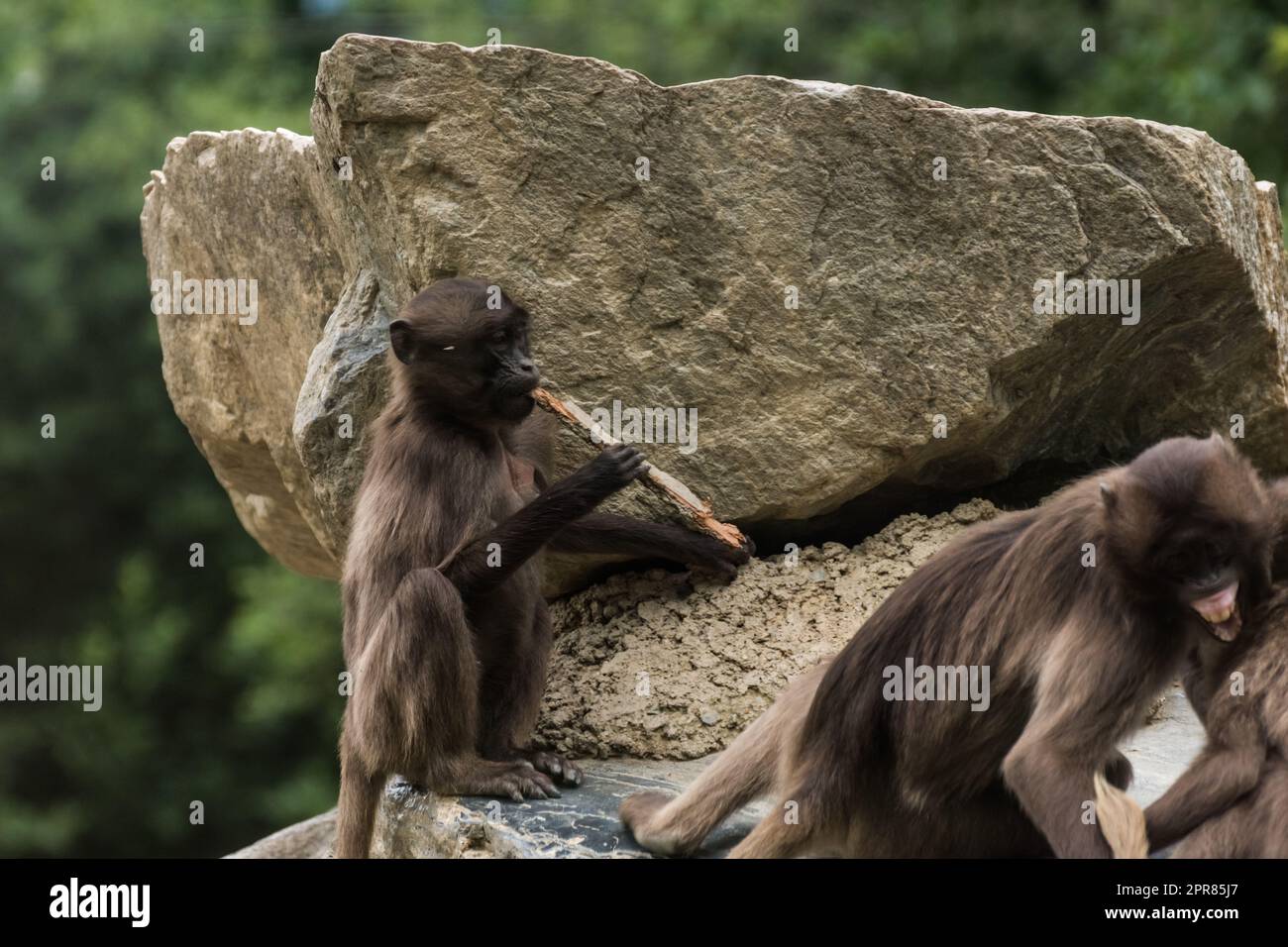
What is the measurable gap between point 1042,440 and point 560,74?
2501mm

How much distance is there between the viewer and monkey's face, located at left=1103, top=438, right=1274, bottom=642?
445 cm

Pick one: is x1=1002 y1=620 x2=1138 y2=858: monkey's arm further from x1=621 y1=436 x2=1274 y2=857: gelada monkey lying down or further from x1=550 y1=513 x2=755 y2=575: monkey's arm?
x1=550 y1=513 x2=755 y2=575: monkey's arm

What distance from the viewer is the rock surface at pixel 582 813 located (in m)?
5.43

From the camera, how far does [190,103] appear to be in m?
20.6

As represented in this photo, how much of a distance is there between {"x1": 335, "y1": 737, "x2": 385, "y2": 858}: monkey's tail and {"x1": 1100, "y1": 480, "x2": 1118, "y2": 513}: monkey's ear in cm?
282

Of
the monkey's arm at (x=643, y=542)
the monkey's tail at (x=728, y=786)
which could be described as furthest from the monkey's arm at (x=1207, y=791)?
the monkey's arm at (x=643, y=542)

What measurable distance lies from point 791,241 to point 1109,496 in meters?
2.18

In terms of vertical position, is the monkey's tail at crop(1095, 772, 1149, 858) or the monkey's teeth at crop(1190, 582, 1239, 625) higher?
the monkey's teeth at crop(1190, 582, 1239, 625)

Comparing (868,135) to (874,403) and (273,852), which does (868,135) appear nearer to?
(874,403)

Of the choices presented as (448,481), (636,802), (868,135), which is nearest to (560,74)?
(868,135)

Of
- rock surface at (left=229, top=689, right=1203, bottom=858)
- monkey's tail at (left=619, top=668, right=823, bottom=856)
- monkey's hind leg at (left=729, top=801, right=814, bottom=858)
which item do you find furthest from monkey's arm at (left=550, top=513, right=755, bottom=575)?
monkey's hind leg at (left=729, top=801, right=814, bottom=858)

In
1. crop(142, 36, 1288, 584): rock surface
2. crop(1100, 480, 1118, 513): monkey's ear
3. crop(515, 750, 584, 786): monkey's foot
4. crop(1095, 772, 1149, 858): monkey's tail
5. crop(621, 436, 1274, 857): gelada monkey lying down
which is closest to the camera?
crop(1095, 772, 1149, 858): monkey's tail

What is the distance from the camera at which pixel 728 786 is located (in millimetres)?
5312

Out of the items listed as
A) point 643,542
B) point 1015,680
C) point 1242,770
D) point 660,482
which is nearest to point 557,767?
point 643,542
